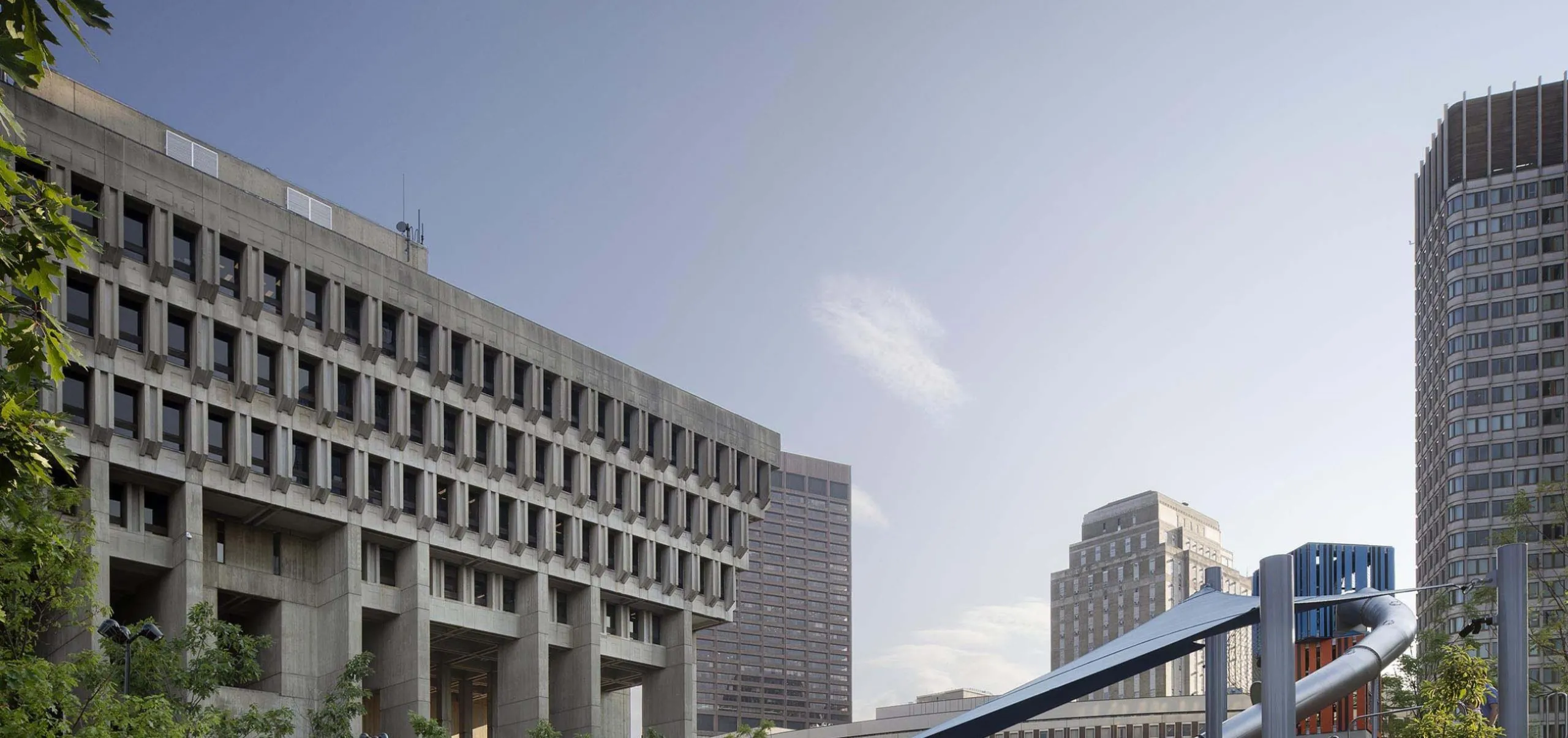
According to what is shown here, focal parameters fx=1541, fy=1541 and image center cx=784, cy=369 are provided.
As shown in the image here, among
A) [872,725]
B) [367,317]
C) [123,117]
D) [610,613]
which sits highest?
[123,117]

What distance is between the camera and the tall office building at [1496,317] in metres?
131

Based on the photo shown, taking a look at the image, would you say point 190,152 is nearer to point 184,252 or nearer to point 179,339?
point 184,252

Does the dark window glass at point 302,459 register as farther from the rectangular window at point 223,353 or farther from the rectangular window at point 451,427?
the rectangular window at point 451,427

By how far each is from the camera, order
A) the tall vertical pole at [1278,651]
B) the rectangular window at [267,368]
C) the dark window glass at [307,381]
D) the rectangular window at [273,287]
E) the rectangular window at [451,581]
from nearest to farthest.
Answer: the tall vertical pole at [1278,651]
the rectangular window at [267,368]
the rectangular window at [273,287]
the dark window glass at [307,381]
the rectangular window at [451,581]

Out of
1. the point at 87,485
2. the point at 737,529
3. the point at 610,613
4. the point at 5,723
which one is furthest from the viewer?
the point at 737,529

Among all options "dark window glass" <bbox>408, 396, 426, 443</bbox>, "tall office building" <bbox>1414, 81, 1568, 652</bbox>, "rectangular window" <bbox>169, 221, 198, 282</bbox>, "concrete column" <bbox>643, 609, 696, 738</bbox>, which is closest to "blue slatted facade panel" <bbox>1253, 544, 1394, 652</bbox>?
"concrete column" <bbox>643, 609, 696, 738</bbox>

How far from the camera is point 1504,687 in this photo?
25.0 meters

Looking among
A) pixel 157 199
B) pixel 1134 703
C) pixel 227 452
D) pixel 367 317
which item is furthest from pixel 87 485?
pixel 1134 703

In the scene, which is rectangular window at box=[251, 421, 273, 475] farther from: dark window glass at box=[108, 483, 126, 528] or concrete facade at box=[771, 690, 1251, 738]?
concrete facade at box=[771, 690, 1251, 738]

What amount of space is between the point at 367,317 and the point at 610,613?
2300cm

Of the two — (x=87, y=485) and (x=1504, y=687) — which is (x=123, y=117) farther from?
(x=1504, y=687)

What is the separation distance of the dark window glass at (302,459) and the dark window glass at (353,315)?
207 inches

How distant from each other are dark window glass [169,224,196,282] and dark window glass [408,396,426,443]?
12838 mm

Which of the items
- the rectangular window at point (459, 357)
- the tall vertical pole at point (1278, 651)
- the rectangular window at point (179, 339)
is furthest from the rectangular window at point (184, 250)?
the tall vertical pole at point (1278, 651)
